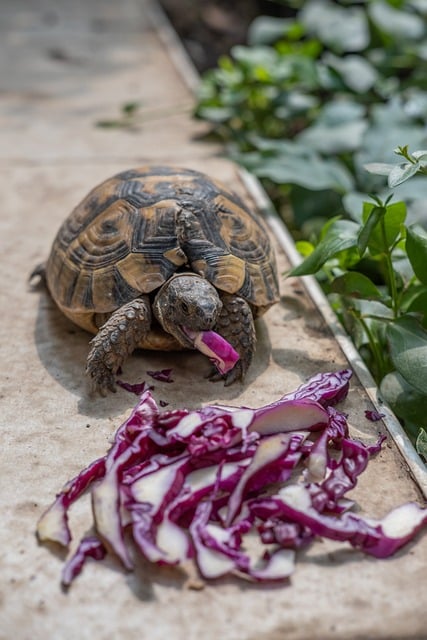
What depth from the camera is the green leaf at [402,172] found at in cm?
232

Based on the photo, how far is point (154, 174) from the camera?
2.97m

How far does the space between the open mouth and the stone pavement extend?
0.12m

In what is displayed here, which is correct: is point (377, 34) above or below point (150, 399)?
below

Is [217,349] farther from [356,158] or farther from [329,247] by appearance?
[356,158]

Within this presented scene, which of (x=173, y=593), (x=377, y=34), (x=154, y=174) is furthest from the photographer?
(x=377, y=34)

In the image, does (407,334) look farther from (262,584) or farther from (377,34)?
(377,34)

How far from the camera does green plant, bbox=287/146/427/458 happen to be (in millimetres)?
2473

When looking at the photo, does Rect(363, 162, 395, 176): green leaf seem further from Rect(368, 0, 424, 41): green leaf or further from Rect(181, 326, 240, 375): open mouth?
Rect(368, 0, 424, 41): green leaf

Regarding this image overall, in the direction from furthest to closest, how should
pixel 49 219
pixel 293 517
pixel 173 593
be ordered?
1. pixel 49 219
2. pixel 293 517
3. pixel 173 593

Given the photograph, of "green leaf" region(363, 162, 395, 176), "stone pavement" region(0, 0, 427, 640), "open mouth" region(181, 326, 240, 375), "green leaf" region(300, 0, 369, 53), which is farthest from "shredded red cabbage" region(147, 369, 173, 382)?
"green leaf" region(300, 0, 369, 53)

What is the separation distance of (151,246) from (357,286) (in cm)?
67

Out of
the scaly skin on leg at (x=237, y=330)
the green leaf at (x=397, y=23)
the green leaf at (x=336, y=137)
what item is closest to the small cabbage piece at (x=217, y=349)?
the scaly skin on leg at (x=237, y=330)

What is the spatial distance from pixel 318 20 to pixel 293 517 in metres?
4.17

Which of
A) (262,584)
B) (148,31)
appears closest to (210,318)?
(262,584)
